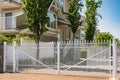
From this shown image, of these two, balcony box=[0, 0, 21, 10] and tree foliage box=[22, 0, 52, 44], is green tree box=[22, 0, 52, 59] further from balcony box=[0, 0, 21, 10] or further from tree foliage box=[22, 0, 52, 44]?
balcony box=[0, 0, 21, 10]

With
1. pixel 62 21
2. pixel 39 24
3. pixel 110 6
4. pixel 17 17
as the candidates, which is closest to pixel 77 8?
pixel 62 21

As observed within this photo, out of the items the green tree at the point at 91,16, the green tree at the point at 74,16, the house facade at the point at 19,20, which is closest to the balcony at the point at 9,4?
the house facade at the point at 19,20

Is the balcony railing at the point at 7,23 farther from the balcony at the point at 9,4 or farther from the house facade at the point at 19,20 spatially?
the balcony at the point at 9,4

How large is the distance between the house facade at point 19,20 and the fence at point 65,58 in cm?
862

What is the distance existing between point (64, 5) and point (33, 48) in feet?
65.8

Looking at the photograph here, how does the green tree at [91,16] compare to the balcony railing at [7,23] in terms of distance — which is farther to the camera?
the green tree at [91,16]

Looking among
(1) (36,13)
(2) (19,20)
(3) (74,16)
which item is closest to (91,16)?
(3) (74,16)

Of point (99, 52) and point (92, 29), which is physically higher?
point (92, 29)

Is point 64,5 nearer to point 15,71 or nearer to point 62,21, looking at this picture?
point 62,21

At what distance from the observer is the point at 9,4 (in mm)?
27578

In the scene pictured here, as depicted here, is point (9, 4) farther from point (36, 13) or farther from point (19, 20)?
point (36, 13)

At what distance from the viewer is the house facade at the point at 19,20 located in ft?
86.5

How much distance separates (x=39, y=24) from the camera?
1980 centimetres

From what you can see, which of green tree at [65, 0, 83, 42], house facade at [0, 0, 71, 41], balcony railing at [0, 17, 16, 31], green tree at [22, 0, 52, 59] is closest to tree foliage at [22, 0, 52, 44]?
Result: green tree at [22, 0, 52, 59]
